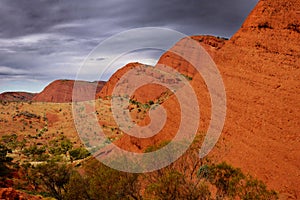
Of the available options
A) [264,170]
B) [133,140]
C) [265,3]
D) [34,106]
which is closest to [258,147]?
[264,170]

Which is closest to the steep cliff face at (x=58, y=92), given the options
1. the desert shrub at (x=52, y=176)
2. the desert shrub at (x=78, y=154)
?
A: the desert shrub at (x=78, y=154)

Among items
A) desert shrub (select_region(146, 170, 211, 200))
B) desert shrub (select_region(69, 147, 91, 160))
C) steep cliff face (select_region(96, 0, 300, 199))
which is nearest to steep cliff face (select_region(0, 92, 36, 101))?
desert shrub (select_region(69, 147, 91, 160))

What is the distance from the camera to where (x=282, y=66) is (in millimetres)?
17625

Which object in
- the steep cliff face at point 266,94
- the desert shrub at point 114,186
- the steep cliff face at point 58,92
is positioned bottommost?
the desert shrub at point 114,186

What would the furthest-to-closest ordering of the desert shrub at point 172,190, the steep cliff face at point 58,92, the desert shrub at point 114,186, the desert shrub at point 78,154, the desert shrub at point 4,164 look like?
the steep cliff face at point 58,92 < the desert shrub at point 78,154 < the desert shrub at point 4,164 < the desert shrub at point 114,186 < the desert shrub at point 172,190

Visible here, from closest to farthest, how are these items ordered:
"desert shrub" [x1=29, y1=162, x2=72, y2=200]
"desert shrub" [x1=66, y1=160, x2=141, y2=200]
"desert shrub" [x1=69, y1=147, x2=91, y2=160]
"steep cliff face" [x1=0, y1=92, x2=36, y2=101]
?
"desert shrub" [x1=66, y1=160, x2=141, y2=200] → "desert shrub" [x1=29, y1=162, x2=72, y2=200] → "desert shrub" [x1=69, y1=147, x2=91, y2=160] → "steep cliff face" [x1=0, y1=92, x2=36, y2=101]

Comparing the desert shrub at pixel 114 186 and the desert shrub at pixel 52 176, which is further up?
the desert shrub at pixel 114 186

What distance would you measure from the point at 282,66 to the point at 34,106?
70.7 metres

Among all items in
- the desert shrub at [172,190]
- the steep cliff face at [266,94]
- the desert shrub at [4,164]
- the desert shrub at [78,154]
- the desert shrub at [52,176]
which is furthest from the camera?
the desert shrub at [78,154]

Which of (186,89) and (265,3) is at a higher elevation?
(265,3)

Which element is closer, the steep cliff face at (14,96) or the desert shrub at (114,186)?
the desert shrub at (114,186)

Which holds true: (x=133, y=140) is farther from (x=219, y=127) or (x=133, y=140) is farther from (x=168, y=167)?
(x=168, y=167)

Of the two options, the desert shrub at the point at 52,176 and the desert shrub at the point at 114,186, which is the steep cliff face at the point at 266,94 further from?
the desert shrub at the point at 52,176

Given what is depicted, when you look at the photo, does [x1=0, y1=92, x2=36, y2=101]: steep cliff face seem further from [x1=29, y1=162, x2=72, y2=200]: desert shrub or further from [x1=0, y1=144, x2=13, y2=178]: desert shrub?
[x1=29, y1=162, x2=72, y2=200]: desert shrub
